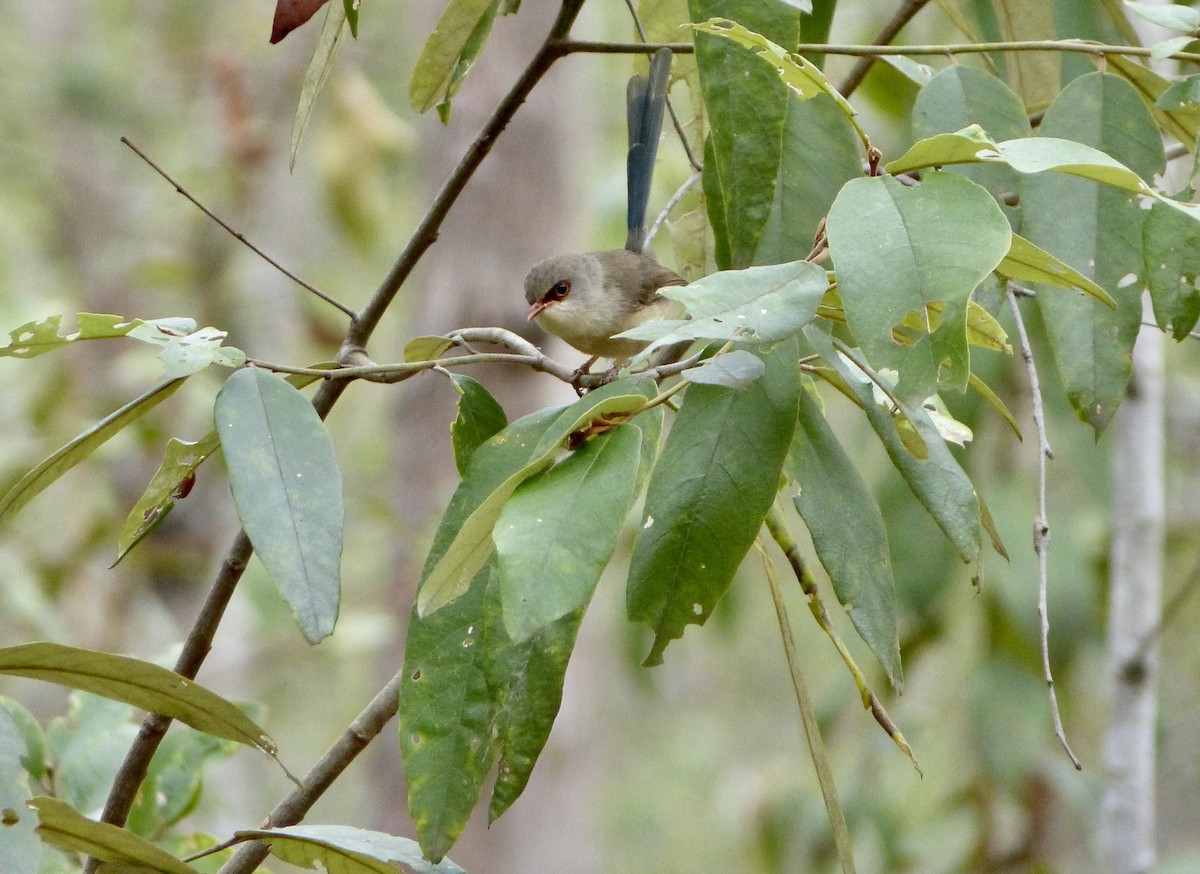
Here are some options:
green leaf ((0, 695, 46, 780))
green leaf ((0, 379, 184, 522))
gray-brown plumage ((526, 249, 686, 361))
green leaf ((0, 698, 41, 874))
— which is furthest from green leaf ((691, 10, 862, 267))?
gray-brown plumage ((526, 249, 686, 361))

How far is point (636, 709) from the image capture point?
15523mm

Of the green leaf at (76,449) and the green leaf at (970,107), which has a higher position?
the green leaf at (970,107)

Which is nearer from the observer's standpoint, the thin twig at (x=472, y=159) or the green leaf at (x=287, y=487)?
the green leaf at (x=287, y=487)

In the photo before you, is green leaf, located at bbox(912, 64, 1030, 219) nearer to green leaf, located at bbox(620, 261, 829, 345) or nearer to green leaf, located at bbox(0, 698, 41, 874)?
green leaf, located at bbox(620, 261, 829, 345)

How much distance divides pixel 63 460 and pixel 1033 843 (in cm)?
509

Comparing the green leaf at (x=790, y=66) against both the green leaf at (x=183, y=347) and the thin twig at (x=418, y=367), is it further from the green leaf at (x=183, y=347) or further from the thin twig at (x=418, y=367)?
the green leaf at (x=183, y=347)

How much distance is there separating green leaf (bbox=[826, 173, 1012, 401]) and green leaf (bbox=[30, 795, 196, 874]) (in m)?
1.16

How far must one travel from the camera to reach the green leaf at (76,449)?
170 centimetres

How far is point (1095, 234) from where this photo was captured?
6.19ft

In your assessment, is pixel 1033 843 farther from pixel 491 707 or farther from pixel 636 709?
pixel 636 709

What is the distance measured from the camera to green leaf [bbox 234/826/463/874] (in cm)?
177

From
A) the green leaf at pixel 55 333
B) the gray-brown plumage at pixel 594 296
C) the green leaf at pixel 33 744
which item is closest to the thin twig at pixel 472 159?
the green leaf at pixel 55 333

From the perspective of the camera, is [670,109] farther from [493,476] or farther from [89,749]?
[89,749]

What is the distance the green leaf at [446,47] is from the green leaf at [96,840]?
1.21 meters
